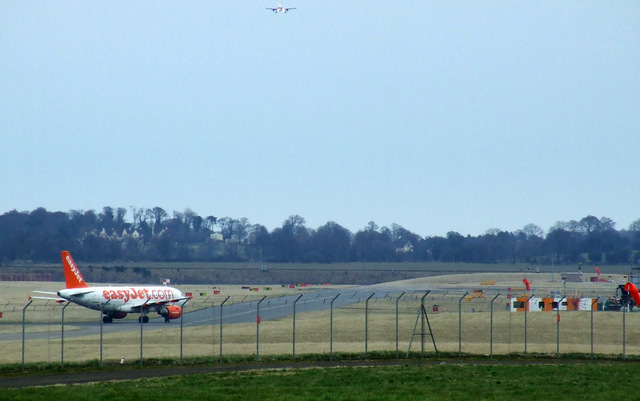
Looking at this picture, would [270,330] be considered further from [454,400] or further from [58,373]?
[454,400]

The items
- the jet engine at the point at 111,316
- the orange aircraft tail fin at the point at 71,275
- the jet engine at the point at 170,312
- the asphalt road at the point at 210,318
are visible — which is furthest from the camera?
the jet engine at the point at 170,312

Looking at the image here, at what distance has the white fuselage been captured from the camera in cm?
5800

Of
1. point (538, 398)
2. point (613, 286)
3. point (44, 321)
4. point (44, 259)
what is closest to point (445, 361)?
point (538, 398)

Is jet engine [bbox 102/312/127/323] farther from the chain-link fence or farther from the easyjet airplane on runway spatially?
the chain-link fence

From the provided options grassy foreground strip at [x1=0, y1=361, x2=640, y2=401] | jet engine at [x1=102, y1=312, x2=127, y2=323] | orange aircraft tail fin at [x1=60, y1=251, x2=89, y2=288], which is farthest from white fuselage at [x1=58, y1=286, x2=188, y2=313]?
grassy foreground strip at [x1=0, y1=361, x2=640, y2=401]

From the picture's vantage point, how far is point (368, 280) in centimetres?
15962

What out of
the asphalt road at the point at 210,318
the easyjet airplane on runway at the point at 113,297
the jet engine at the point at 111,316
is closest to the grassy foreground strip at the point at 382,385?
the asphalt road at the point at 210,318

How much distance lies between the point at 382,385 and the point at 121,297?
117 feet

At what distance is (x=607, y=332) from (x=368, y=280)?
112 meters

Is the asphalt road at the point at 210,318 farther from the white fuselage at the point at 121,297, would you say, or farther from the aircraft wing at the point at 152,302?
the aircraft wing at the point at 152,302

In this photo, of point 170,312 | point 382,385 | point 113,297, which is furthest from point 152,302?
point 382,385

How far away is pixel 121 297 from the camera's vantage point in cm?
5988

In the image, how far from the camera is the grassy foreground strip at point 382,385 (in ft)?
82.6

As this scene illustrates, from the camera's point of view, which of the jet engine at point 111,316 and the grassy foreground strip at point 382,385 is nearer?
the grassy foreground strip at point 382,385
